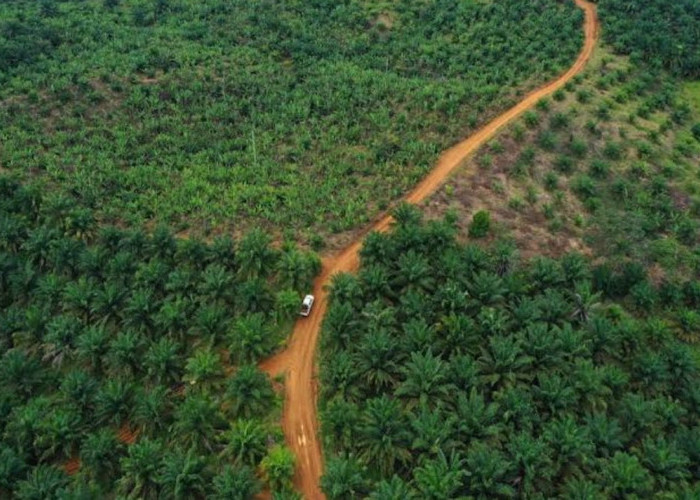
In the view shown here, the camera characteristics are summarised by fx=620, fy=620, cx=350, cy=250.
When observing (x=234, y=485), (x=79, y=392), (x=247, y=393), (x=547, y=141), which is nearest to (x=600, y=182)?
(x=547, y=141)

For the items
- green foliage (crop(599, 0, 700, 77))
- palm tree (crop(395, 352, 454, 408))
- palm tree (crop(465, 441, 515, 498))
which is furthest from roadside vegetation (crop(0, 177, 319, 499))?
green foliage (crop(599, 0, 700, 77))

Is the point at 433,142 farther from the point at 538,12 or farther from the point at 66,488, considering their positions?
the point at 66,488

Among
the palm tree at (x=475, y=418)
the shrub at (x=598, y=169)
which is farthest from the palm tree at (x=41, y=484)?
the shrub at (x=598, y=169)

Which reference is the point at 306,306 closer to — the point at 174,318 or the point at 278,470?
the point at 174,318

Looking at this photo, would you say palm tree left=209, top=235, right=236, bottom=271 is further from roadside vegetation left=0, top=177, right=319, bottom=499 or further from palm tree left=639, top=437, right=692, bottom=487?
palm tree left=639, top=437, right=692, bottom=487

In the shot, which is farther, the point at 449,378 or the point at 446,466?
the point at 449,378

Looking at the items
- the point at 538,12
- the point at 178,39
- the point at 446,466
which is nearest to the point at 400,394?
the point at 446,466
